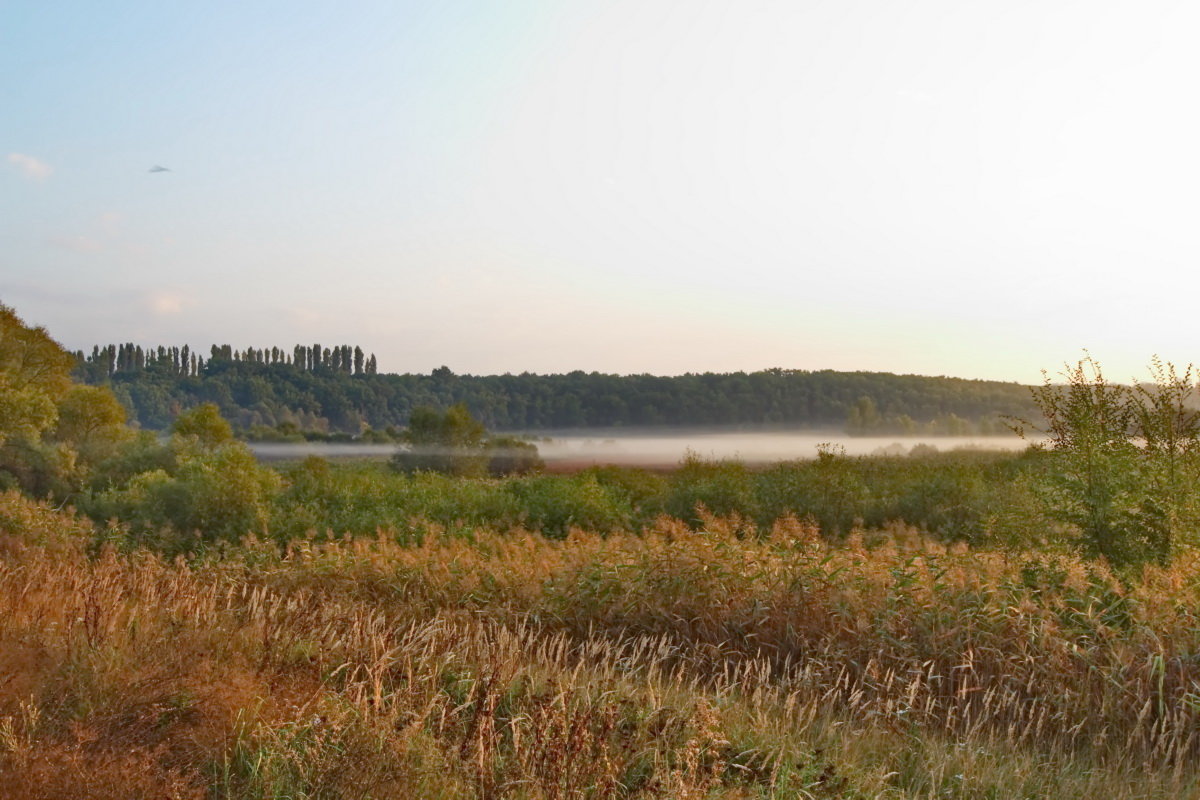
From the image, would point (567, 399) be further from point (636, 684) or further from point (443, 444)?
point (636, 684)

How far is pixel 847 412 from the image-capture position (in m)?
34.2

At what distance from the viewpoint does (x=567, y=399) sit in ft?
123

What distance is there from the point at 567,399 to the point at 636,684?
31.2 m

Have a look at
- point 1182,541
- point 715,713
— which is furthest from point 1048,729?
point 1182,541

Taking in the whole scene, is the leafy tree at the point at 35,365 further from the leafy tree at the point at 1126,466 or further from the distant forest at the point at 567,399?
the leafy tree at the point at 1126,466

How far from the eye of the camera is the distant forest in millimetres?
34562

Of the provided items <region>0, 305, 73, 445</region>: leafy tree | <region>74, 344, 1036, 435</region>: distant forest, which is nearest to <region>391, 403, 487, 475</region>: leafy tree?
<region>74, 344, 1036, 435</region>: distant forest

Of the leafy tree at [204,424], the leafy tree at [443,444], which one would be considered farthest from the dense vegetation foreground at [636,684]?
the leafy tree at [204,424]

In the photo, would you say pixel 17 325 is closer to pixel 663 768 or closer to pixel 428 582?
pixel 428 582

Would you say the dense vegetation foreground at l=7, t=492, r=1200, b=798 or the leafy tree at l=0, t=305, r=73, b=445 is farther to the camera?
the leafy tree at l=0, t=305, r=73, b=445

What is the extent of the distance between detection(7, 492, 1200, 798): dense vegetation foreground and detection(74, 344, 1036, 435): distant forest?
2312 cm

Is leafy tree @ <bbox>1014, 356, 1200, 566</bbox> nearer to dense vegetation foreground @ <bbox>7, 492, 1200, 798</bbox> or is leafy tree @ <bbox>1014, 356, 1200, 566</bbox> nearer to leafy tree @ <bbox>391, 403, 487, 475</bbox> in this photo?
dense vegetation foreground @ <bbox>7, 492, 1200, 798</bbox>

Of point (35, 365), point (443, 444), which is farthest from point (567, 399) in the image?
point (35, 365)

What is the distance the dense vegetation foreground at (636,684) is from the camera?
429 cm
